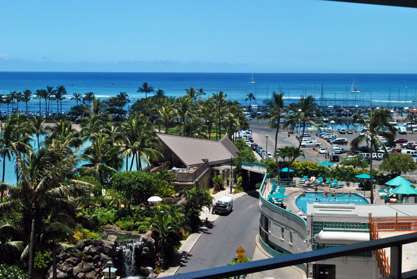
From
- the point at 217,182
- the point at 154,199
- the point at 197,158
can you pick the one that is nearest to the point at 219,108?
the point at 197,158

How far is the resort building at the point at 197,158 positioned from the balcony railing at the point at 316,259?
30.8 meters

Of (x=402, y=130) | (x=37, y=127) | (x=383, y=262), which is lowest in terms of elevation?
(x=402, y=130)

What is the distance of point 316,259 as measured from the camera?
2133 mm

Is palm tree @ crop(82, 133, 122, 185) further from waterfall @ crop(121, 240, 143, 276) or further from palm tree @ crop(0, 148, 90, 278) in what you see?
palm tree @ crop(0, 148, 90, 278)

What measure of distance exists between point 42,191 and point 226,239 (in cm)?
1157

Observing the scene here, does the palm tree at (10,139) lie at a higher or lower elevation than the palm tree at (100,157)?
higher

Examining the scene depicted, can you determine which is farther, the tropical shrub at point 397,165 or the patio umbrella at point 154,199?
the tropical shrub at point 397,165

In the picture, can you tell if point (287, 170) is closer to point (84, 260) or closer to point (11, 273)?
point (84, 260)

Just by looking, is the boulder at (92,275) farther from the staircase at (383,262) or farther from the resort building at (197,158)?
the staircase at (383,262)

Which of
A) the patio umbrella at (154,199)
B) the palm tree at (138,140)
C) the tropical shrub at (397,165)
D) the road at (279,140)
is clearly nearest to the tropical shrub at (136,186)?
the patio umbrella at (154,199)

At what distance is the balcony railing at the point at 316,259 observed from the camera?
1865 mm

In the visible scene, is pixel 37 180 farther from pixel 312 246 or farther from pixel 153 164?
pixel 153 164

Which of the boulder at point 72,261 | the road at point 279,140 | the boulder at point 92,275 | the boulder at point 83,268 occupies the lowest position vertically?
the road at point 279,140

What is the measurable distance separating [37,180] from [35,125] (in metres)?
21.1
